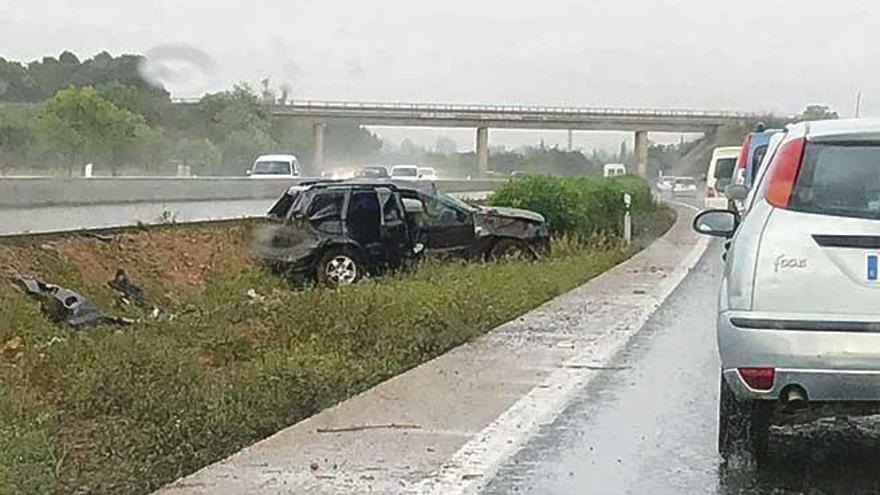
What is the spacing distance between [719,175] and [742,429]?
3103 cm

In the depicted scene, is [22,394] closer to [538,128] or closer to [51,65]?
[51,65]

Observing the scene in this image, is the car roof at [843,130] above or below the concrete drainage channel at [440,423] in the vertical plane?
above

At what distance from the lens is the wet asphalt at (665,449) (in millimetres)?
7605

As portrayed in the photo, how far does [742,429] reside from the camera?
836 centimetres

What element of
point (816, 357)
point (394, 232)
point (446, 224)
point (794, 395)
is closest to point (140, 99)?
point (446, 224)

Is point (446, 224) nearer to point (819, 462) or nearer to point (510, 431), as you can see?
point (510, 431)

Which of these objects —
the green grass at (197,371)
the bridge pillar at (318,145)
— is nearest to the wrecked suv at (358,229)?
the green grass at (197,371)

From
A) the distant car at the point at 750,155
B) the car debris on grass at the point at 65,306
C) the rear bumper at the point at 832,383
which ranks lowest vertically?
the car debris on grass at the point at 65,306

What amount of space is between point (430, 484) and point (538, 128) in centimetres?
8036

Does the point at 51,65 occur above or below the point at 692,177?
above

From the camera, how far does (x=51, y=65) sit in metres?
73.9

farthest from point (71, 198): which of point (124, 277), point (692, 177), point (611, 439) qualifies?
point (692, 177)

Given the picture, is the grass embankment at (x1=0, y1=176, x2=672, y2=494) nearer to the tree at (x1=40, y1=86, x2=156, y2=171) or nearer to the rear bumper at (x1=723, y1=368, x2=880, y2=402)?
the rear bumper at (x1=723, y1=368, x2=880, y2=402)

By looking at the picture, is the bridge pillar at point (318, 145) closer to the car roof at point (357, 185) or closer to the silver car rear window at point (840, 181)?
the car roof at point (357, 185)
